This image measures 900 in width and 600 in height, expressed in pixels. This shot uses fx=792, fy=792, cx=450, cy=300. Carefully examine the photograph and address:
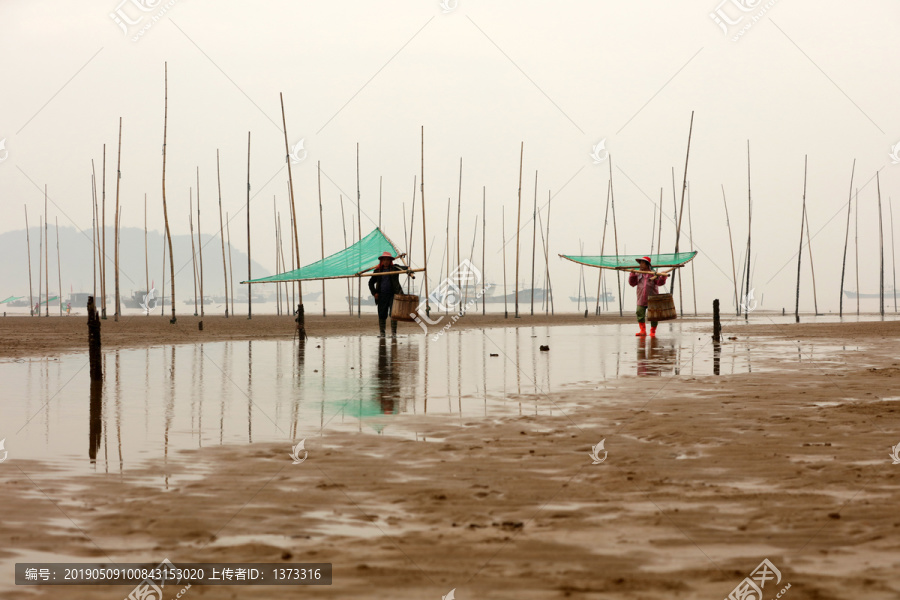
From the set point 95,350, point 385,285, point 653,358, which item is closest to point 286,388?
point 95,350

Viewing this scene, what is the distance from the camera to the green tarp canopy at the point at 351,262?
18.6 meters

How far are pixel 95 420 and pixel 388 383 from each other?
13.2ft

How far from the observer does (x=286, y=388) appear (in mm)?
10102

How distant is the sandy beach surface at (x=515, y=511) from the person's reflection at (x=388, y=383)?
5.09 ft

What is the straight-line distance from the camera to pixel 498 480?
493 cm

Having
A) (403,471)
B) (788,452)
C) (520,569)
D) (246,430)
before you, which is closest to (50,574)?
(520,569)

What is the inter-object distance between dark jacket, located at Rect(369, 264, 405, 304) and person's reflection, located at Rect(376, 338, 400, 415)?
3372mm

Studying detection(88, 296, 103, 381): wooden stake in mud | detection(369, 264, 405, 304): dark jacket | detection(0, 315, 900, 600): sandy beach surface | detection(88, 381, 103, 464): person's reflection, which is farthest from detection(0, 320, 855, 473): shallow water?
detection(369, 264, 405, 304): dark jacket

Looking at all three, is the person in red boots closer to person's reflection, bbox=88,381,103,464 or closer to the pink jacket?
the pink jacket

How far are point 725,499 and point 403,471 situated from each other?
2.03 meters

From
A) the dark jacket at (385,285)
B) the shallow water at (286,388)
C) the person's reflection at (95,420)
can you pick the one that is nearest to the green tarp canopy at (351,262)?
the dark jacket at (385,285)

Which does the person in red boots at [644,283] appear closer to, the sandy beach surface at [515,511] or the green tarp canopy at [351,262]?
the green tarp canopy at [351,262]

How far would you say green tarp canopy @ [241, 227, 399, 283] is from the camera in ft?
61.1

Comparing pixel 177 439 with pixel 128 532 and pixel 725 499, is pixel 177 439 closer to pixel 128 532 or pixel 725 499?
pixel 128 532
